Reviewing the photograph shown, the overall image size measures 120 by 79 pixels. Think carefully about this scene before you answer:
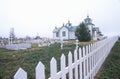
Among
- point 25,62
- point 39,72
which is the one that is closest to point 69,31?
point 25,62

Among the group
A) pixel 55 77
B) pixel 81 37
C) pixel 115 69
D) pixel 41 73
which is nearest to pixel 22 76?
pixel 41 73

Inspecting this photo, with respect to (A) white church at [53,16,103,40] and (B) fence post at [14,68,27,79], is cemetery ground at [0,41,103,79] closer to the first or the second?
(B) fence post at [14,68,27,79]

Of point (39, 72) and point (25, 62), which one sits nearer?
point (39, 72)

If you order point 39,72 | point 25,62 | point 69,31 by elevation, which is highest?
point 69,31

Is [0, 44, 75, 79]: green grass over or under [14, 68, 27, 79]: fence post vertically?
under

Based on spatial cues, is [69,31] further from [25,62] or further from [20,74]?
[20,74]

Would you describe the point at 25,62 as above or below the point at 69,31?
below

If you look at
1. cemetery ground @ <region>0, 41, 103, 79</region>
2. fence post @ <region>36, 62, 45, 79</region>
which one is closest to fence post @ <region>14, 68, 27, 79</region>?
fence post @ <region>36, 62, 45, 79</region>

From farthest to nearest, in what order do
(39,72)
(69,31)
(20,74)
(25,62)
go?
(69,31)
(25,62)
(39,72)
(20,74)

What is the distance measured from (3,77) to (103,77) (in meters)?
3.12

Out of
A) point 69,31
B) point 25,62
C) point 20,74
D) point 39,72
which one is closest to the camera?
point 20,74

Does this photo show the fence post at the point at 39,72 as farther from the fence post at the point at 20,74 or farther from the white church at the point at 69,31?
the white church at the point at 69,31

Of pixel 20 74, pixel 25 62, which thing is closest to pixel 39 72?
pixel 20 74

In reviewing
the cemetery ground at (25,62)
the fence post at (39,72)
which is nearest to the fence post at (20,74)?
the fence post at (39,72)
